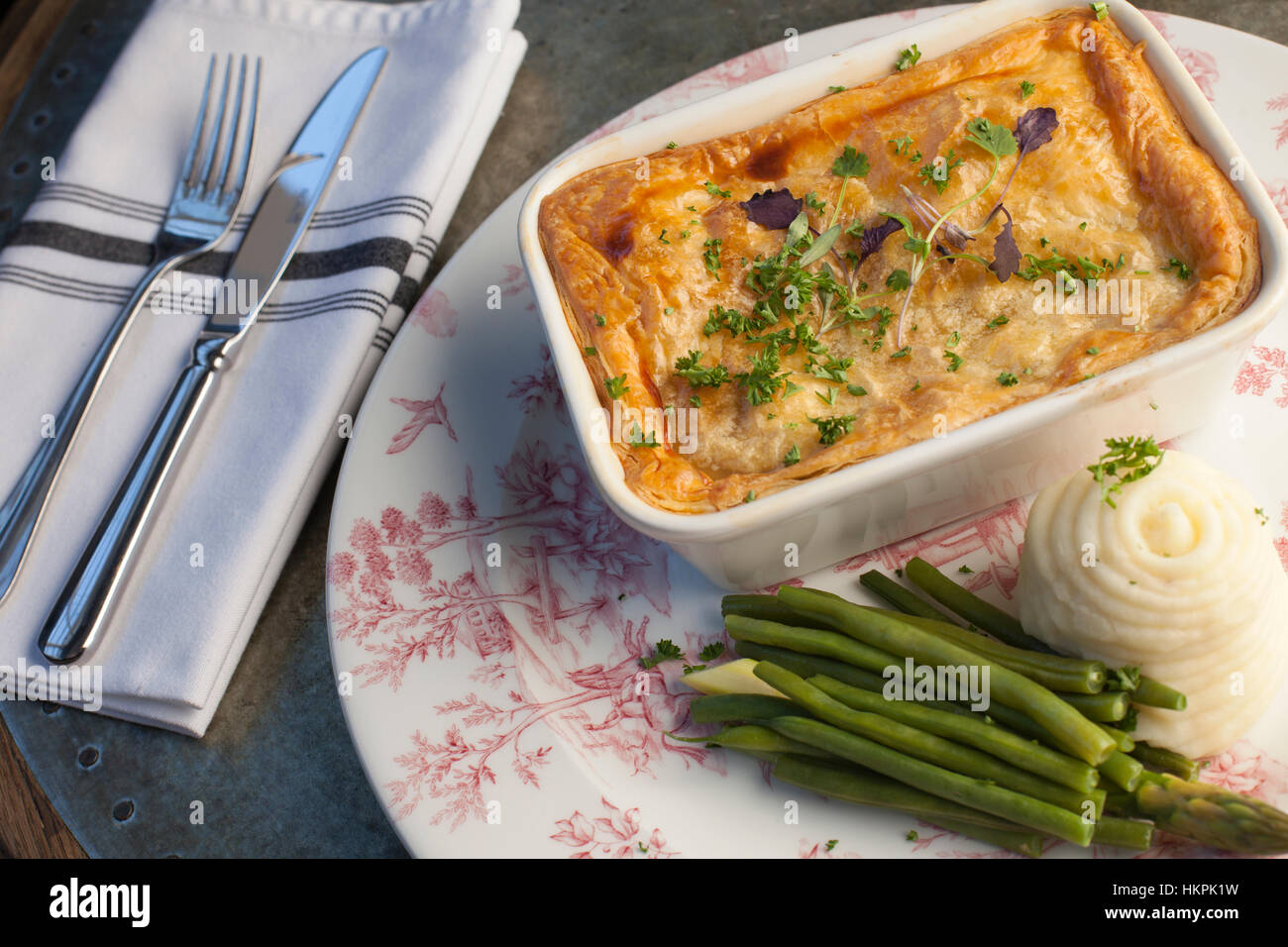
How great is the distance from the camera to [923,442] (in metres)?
2.67

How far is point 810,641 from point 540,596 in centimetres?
84

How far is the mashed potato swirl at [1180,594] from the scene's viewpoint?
100 inches

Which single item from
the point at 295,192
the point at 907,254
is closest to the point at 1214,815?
the point at 907,254

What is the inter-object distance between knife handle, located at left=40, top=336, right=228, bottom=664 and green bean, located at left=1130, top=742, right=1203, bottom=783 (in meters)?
2.87

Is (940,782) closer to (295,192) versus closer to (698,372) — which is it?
(698,372)

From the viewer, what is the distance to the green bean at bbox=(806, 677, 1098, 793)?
8.14 feet

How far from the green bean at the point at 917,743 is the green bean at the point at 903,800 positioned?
10 centimetres

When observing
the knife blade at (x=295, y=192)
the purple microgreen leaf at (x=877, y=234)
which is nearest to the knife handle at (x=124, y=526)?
the knife blade at (x=295, y=192)

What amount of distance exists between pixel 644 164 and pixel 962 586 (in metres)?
1.51

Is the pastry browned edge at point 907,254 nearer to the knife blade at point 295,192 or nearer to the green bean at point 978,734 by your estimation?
the green bean at point 978,734

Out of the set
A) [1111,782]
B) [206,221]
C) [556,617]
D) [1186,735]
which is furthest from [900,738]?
[206,221]

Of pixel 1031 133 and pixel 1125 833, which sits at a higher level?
pixel 1031 133

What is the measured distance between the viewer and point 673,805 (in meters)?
2.85

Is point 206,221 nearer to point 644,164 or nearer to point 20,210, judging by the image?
point 20,210
